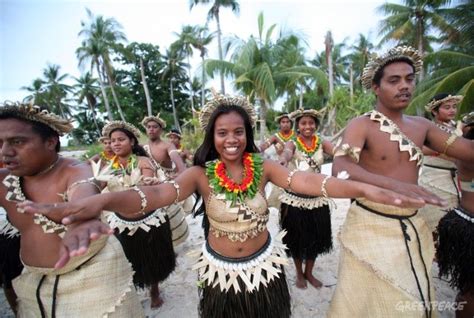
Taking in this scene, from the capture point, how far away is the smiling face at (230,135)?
209 cm

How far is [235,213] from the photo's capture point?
2131mm

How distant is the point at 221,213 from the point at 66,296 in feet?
3.92

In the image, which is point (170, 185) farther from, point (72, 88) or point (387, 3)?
point (72, 88)

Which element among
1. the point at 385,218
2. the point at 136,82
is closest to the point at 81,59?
the point at 136,82

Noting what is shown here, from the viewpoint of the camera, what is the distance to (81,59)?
1102 inches

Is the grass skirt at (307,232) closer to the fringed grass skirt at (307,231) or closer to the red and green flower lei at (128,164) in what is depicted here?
the fringed grass skirt at (307,231)

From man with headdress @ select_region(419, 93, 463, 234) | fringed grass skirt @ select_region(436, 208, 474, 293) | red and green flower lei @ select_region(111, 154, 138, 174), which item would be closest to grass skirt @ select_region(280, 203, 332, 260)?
man with headdress @ select_region(419, 93, 463, 234)

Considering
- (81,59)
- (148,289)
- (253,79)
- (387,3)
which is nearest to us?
(148,289)

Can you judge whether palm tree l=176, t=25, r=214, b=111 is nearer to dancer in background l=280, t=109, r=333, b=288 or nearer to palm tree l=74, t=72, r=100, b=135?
palm tree l=74, t=72, r=100, b=135

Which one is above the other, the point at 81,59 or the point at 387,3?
the point at 387,3

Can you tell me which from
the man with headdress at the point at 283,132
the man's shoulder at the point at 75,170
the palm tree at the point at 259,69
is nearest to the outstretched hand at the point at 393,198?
the man's shoulder at the point at 75,170

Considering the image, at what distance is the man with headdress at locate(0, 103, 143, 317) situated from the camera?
1.81 metres

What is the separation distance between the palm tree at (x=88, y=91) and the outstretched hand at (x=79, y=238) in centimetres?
3717

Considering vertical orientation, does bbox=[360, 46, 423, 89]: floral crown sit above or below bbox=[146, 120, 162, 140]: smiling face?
above
